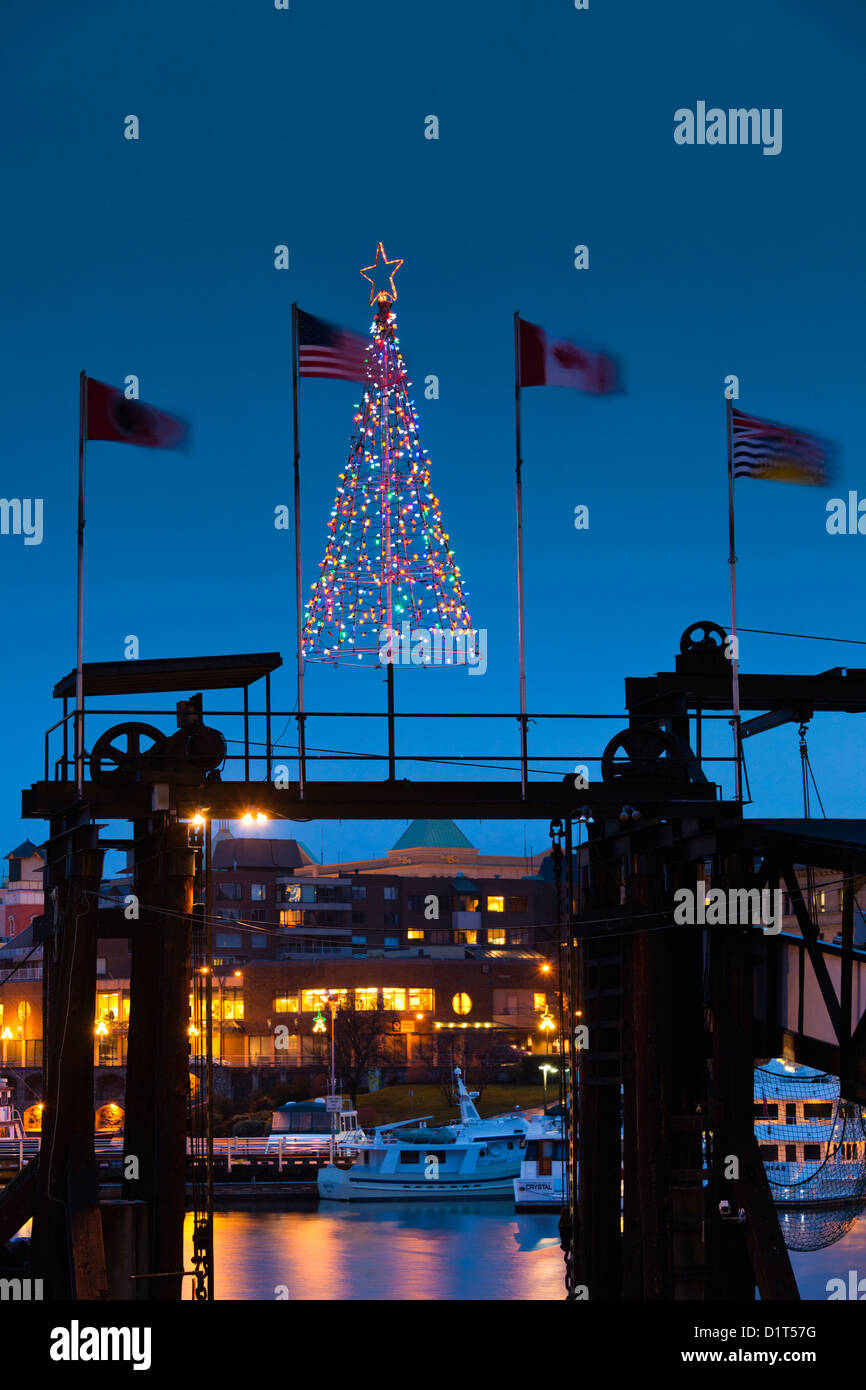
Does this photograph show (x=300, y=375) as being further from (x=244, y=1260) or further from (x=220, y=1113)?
(x=220, y=1113)

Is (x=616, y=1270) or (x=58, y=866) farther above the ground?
(x=58, y=866)

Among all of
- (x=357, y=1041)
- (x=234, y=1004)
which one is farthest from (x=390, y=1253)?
(x=234, y=1004)

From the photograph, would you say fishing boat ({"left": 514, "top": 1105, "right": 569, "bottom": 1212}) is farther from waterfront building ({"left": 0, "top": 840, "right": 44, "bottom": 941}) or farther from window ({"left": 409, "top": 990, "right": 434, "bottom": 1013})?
waterfront building ({"left": 0, "top": 840, "right": 44, "bottom": 941})

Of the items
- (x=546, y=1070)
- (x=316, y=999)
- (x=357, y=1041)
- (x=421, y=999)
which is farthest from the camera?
(x=421, y=999)

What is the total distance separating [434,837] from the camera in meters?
172

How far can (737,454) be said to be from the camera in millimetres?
26328

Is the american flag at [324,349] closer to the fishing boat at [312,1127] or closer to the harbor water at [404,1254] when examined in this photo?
the harbor water at [404,1254]

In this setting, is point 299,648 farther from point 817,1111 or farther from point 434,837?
point 434,837

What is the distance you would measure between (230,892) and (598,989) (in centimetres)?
11208

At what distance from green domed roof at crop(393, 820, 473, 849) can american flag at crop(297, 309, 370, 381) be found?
14410 centimetres

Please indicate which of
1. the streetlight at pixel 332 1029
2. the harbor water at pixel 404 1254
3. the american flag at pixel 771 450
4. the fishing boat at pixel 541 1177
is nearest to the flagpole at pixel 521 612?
the american flag at pixel 771 450

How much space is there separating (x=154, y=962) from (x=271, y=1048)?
96.8 metres

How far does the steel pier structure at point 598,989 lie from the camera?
22375 mm

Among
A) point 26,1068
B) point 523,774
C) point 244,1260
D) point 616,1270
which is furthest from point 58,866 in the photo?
point 26,1068
